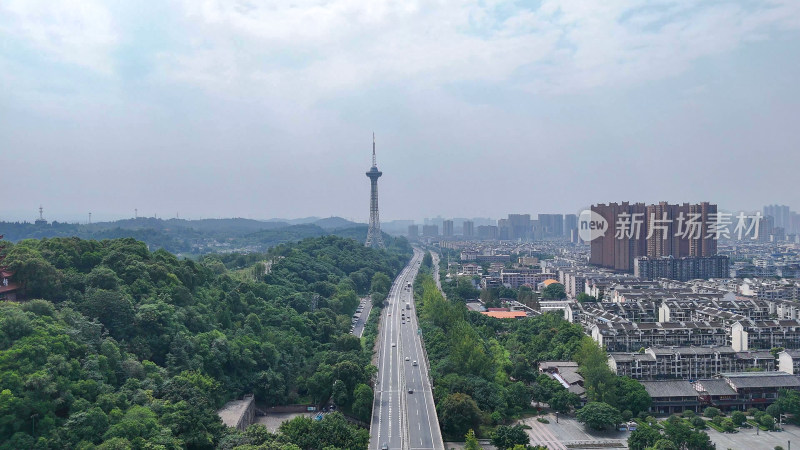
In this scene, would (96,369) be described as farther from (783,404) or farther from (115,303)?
(783,404)

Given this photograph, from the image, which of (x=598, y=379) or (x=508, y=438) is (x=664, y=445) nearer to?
(x=508, y=438)

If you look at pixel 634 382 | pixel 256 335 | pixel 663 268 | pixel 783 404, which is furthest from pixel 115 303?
pixel 663 268

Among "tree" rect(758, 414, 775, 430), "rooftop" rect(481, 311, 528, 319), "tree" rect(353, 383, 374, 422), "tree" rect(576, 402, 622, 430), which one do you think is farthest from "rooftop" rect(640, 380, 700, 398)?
"rooftop" rect(481, 311, 528, 319)

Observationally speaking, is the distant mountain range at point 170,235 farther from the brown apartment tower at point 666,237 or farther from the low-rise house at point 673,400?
the low-rise house at point 673,400

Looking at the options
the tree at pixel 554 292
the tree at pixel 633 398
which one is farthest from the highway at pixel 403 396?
the tree at pixel 554 292

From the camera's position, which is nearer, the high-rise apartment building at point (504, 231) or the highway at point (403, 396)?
the highway at point (403, 396)

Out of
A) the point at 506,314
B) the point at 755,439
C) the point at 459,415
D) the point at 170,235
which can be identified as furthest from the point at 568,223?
the point at 459,415
